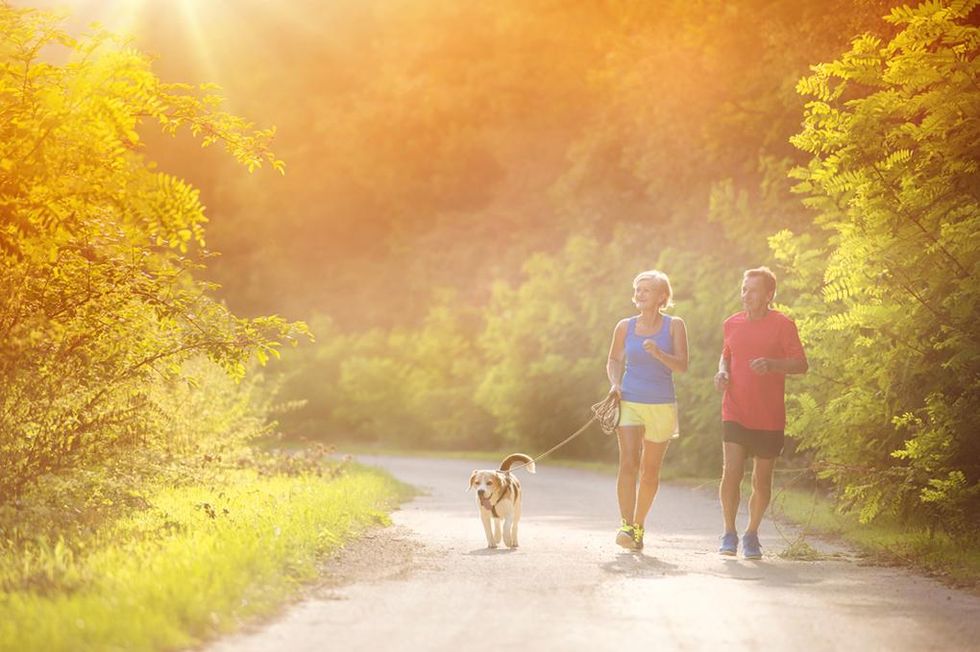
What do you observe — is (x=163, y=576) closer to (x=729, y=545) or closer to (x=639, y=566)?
(x=639, y=566)

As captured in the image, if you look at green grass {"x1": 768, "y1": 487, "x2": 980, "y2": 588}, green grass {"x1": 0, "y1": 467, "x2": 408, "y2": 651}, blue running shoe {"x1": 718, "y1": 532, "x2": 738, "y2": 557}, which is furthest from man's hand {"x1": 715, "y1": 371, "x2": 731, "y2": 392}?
green grass {"x1": 0, "y1": 467, "x2": 408, "y2": 651}

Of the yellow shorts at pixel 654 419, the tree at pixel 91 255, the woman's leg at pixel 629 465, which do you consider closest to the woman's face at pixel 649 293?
the yellow shorts at pixel 654 419

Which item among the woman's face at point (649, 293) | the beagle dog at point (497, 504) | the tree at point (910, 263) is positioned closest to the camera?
the tree at point (910, 263)

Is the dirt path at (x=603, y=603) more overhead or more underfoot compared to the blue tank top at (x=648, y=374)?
more underfoot

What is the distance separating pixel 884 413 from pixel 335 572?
5.45 meters

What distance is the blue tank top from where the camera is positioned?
1186 centimetres

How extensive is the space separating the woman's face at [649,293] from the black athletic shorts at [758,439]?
4.02ft

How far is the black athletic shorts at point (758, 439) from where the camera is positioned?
11.8 meters

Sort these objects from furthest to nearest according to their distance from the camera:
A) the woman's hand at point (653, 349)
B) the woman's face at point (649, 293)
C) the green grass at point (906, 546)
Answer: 1. the woman's face at point (649, 293)
2. the woman's hand at point (653, 349)
3. the green grass at point (906, 546)

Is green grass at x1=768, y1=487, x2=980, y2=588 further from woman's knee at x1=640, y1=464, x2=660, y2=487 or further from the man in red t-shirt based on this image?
woman's knee at x1=640, y1=464, x2=660, y2=487

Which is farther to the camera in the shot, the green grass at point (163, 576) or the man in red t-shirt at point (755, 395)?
the man in red t-shirt at point (755, 395)

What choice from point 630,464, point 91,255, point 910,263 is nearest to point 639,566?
point 630,464

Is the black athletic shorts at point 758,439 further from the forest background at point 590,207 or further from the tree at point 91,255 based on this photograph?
the tree at point 91,255

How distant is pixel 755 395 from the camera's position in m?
11.8
